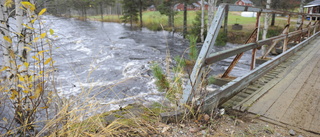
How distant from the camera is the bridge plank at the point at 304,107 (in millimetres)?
2381

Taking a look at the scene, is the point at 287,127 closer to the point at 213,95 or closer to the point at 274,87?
the point at 213,95

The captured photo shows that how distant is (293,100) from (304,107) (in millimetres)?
228

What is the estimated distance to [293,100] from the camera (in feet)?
9.68

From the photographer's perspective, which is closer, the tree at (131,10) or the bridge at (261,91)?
Answer: the bridge at (261,91)

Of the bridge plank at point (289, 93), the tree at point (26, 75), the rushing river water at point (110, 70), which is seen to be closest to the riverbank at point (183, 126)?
the bridge plank at point (289, 93)

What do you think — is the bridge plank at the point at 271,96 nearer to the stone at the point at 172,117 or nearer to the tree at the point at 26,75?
the stone at the point at 172,117

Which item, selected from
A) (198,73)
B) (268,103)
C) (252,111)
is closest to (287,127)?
(252,111)

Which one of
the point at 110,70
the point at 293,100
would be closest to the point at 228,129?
the point at 293,100

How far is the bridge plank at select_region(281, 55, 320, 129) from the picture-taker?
2381 millimetres

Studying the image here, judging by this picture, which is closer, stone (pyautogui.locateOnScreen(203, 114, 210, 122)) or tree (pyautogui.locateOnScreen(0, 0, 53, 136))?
tree (pyautogui.locateOnScreen(0, 0, 53, 136))

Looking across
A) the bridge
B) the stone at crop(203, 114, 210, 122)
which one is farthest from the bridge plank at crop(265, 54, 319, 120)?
the stone at crop(203, 114, 210, 122)

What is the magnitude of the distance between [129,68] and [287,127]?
26.3ft

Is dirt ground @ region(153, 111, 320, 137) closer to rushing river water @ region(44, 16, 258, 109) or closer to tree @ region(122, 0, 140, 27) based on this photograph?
rushing river water @ region(44, 16, 258, 109)

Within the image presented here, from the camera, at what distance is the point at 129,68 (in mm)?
9750
